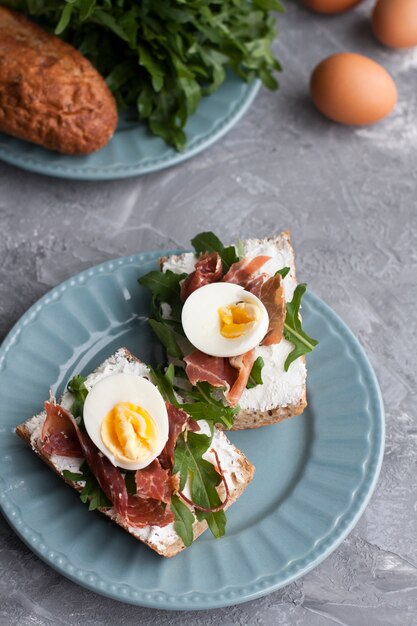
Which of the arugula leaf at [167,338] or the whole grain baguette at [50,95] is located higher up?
the whole grain baguette at [50,95]

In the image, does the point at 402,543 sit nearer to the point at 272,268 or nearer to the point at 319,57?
the point at 272,268

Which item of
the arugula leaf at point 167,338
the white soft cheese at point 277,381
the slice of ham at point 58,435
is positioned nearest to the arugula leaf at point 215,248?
the white soft cheese at point 277,381

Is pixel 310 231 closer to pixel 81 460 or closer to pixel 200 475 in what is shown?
pixel 200 475

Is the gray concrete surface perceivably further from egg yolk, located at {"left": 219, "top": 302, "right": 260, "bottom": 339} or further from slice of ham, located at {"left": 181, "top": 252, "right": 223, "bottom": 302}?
egg yolk, located at {"left": 219, "top": 302, "right": 260, "bottom": 339}

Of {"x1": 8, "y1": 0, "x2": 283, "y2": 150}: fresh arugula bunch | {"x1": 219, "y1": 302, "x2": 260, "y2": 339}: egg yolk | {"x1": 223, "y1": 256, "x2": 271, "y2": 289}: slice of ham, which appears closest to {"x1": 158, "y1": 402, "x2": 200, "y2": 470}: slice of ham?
{"x1": 219, "y1": 302, "x2": 260, "y2": 339}: egg yolk

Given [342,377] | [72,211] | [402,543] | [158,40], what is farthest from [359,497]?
[158,40]

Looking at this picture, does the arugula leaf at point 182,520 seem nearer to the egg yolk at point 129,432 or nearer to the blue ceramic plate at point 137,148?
the egg yolk at point 129,432
